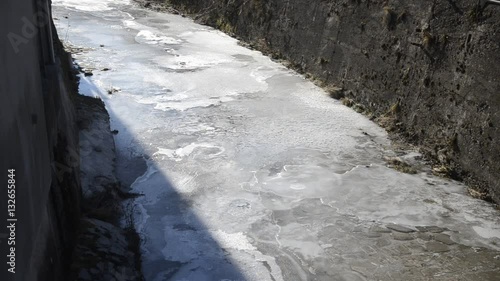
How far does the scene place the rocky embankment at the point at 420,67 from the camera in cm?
573

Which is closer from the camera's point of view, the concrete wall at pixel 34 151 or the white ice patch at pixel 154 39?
the concrete wall at pixel 34 151

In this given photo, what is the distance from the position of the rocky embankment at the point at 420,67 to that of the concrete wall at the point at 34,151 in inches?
156

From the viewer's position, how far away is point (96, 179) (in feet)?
17.4

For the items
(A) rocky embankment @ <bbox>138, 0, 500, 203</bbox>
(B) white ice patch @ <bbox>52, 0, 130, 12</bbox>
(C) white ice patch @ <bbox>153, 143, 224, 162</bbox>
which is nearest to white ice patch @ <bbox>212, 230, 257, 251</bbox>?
(C) white ice patch @ <bbox>153, 143, 224, 162</bbox>

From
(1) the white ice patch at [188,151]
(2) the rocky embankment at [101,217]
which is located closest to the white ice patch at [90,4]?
(2) the rocky embankment at [101,217]

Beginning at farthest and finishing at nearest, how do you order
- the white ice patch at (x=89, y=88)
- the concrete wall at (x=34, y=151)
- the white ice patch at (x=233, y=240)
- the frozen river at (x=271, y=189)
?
the white ice patch at (x=89, y=88), the white ice patch at (x=233, y=240), the frozen river at (x=271, y=189), the concrete wall at (x=34, y=151)

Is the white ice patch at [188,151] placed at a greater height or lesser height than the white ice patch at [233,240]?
greater

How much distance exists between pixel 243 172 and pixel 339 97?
287cm

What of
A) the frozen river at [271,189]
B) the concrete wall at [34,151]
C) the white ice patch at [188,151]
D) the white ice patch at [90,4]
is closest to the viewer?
the concrete wall at [34,151]

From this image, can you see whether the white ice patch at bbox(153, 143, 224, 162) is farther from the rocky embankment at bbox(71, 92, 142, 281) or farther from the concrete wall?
the concrete wall

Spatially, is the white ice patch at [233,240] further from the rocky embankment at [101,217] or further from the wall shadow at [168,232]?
the rocky embankment at [101,217]

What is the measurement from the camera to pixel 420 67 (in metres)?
6.82

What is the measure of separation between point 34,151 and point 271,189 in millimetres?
2981

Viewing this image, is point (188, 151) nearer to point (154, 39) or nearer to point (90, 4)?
point (154, 39)
